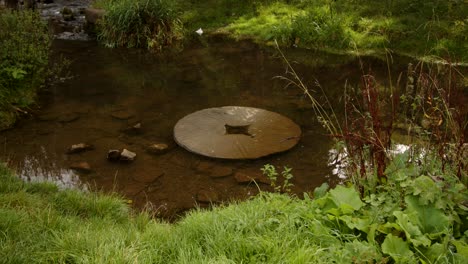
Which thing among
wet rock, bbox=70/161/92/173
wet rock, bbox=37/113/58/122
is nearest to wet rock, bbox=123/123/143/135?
wet rock, bbox=70/161/92/173

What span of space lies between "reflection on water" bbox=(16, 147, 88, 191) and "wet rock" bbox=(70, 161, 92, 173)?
9cm

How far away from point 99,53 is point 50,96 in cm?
290

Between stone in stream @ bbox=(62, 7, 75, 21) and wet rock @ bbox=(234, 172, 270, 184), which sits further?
stone in stream @ bbox=(62, 7, 75, 21)

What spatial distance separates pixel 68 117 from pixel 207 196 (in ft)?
10.7

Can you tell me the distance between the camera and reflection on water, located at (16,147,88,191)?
5.75 metres

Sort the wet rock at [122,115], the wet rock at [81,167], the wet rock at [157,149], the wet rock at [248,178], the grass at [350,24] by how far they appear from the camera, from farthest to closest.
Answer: the grass at [350,24]
the wet rock at [122,115]
the wet rock at [157,149]
the wet rock at [81,167]
the wet rock at [248,178]

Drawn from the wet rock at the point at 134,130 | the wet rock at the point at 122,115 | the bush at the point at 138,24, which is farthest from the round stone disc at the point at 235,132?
the bush at the point at 138,24

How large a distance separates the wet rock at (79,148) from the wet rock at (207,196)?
1934 millimetres

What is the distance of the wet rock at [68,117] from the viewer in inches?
295

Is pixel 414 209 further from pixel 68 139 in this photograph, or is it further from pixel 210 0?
pixel 210 0

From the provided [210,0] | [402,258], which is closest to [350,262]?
[402,258]

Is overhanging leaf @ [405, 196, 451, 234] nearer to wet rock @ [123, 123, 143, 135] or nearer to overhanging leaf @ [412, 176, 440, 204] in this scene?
overhanging leaf @ [412, 176, 440, 204]

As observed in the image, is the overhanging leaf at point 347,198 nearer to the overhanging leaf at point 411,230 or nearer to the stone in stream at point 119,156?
the overhanging leaf at point 411,230

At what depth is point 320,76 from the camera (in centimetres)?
1006
